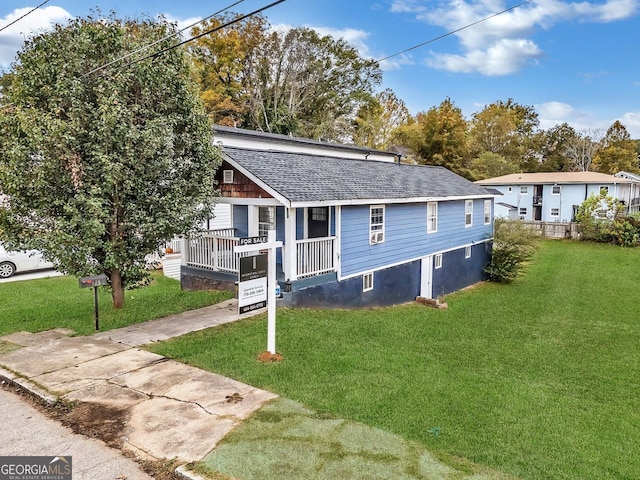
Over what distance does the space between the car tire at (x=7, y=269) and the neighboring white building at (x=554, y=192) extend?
32.5 m

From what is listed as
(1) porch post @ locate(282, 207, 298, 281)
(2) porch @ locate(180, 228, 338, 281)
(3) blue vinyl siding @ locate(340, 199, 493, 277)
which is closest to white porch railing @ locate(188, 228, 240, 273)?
(2) porch @ locate(180, 228, 338, 281)

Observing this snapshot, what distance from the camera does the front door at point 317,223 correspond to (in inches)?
520

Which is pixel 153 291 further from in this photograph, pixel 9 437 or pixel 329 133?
pixel 329 133

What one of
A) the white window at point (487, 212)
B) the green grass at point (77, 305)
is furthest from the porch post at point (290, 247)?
the white window at point (487, 212)

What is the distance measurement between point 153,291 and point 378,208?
7109 millimetres

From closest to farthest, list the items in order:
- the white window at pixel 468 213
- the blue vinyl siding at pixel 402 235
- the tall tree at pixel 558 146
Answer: the blue vinyl siding at pixel 402 235 < the white window at pixel 468 213 < the tall tree at pixel 558 146

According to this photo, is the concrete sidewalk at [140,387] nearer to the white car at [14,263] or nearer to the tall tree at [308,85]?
the white car at [14,263]

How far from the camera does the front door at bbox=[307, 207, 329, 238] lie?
1320 cm

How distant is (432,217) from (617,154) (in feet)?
159

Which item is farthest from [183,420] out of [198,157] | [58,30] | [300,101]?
[300,101]

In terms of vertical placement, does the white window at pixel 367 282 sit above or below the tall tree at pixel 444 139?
below

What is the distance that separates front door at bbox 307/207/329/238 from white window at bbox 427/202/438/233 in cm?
442

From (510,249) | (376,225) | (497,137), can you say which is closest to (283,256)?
(376,225)

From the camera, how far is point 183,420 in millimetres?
5023
